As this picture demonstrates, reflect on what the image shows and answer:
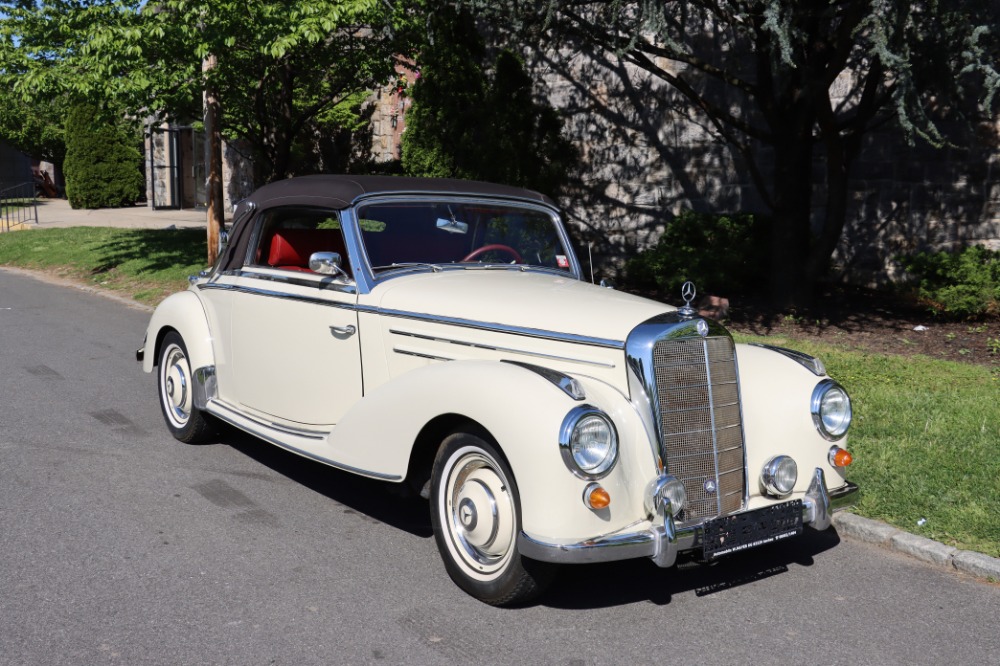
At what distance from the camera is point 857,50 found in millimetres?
12031

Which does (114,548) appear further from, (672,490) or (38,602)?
(672,490)

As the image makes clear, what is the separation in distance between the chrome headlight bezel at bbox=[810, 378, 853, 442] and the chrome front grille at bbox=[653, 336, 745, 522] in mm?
408

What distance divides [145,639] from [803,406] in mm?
3007

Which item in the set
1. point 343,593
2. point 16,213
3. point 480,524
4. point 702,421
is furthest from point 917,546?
point 16,213

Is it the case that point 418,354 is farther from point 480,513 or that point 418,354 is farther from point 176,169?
point 176,169

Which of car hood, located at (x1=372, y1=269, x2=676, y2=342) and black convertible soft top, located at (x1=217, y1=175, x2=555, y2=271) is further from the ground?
black convertible soft top, located at (x1=217, y1=175, x2=555, y2=271)

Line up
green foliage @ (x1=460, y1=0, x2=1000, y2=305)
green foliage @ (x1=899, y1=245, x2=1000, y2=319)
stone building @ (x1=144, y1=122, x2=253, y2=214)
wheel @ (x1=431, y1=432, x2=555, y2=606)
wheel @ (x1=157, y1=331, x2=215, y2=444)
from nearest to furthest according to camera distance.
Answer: wheel @ (x1=431, y1=432, x2=555, y2=606), wheel @ (x1=157, y1=331, x2=215, y2=444), green foliage @ (x1=460, y1=0, x2=1000, y2=305), green foliage @ (x1=899, y1=245, x2=1000, y2=319), stone building @ (x1=144, y1=122, x2=253, y2=214)

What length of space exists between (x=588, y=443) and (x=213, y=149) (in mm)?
11002

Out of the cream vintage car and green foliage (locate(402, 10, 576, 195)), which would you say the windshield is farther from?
green foliage (locate(402, 10, 576, 195))

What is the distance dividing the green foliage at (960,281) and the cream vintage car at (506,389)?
6101mm

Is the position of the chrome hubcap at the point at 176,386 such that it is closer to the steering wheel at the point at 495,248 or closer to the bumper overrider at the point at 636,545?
the steering wheel at the point at 495,248

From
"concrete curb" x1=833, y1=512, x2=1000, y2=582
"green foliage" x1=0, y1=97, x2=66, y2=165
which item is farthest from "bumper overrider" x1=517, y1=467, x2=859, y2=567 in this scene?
"green foliage" x1=0, y1=97, x2=66, y2=165

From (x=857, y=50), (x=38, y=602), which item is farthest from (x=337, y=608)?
(x=857, y=50)

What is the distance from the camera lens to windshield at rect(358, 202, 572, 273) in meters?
5.20
